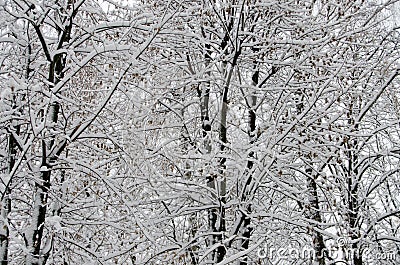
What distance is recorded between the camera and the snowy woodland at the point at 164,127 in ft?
14.6

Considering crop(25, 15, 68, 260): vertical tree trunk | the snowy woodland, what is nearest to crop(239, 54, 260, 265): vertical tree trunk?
the snowy woodland

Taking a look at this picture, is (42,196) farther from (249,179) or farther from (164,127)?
(249,179)

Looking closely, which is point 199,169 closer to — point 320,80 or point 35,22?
point 320,80

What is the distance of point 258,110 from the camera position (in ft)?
21.3

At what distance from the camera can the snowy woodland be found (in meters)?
4.46

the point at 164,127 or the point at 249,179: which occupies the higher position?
the point at 164,127

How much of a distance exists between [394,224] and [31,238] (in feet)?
26.0

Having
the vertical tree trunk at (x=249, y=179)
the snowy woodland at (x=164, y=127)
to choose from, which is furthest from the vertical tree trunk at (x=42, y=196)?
the vertical tree trunk at (x=249, y=179)

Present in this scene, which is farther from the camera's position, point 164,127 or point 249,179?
point 164,127

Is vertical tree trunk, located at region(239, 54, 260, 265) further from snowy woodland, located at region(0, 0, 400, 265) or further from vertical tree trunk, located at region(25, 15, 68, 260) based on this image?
vertical tree trunk, located at region(25, 15, 68, 260)

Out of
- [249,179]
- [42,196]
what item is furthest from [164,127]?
[42,196]

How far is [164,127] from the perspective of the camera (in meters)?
5.82

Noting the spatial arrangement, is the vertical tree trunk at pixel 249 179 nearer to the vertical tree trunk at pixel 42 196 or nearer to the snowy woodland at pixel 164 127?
the snowy woodland at pixel 164 127

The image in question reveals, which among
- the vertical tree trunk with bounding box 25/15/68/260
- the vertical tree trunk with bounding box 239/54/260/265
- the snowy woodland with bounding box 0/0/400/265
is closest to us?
the vertical tree trunk with bounding box 25/15/68/260
